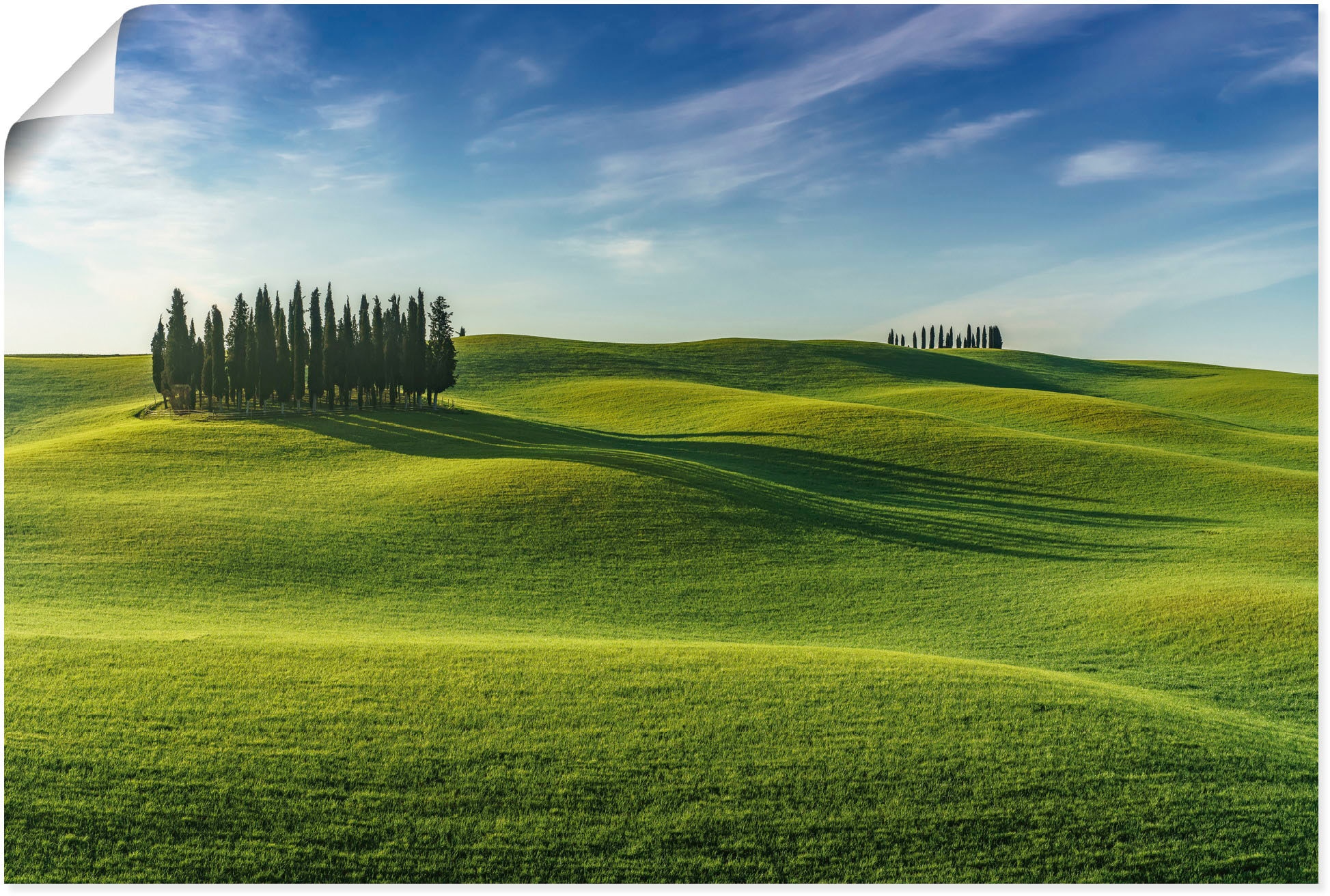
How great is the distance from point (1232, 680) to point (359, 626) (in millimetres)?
14910

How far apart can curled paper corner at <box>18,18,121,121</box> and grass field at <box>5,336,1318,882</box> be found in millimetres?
6220

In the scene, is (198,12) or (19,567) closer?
(198,12)

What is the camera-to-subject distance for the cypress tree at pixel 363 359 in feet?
145

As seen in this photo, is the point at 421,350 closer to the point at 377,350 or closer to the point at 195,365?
the point at 377,350

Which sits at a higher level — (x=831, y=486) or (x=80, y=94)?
(x=80, y=94)

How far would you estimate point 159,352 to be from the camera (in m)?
39.2

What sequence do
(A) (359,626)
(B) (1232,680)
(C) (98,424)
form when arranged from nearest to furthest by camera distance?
1. (B) (1232,680)
2. (A) (359,626)
3. (C) (98,424)

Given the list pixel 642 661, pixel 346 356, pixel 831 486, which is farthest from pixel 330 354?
pixel 642 661

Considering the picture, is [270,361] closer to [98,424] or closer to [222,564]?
[98,424]

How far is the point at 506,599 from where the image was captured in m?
17.2

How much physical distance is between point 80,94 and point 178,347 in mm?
35760

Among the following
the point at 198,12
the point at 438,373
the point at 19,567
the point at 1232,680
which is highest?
the point at 198,12

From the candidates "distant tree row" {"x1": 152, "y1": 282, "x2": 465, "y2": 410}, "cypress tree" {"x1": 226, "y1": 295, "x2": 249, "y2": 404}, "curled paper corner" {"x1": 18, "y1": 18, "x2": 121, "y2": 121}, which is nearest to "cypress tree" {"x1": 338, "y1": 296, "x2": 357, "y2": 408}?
"distant tree row" {"x1": 152, "y1": 282, "x2": 465, "y2": 410}

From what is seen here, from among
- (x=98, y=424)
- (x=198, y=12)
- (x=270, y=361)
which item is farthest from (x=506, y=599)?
(x=98, y=424)
